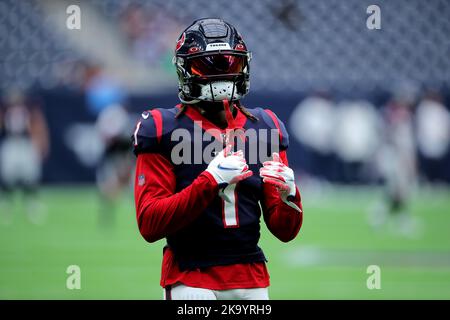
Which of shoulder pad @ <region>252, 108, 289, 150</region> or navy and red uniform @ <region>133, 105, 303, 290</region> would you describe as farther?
shoulder pad @ <region>252, 108, 289, 150</region>

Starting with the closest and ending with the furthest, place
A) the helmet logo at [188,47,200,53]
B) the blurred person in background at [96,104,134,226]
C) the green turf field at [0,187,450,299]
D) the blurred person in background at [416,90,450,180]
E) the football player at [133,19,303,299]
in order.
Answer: the football player at [133,19,303,299] < the helmet logo at [188,47,200,53] < the green turf field at [0,187,450,299] < the blurred person in background at [96,104,134,226] < the blurred person in background at [416,90,450,180]

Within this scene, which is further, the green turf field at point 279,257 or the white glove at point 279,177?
the green turf field at point 279,257

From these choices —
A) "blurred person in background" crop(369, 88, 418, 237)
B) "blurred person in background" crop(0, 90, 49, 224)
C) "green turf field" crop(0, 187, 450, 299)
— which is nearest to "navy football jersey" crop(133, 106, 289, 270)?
"green turf field" crop(0, 187, 450, 299)

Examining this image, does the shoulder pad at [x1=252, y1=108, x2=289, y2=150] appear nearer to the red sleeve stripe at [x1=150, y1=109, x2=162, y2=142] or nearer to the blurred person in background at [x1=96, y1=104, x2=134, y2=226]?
the red sleeve stripe at [x1=150, y1=109, x2=162, y2=142]

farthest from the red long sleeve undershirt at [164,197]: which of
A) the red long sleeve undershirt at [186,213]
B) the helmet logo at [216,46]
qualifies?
the helmet logo at [216,46]

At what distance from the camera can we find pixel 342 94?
701 inches

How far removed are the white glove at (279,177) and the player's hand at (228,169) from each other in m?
0.10

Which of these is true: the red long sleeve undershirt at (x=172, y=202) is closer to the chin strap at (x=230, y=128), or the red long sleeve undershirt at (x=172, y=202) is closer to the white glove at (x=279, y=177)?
the white glove at (x=279, y=177)

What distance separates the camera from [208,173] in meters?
3.88

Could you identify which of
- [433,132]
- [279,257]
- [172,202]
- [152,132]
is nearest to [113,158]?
[279,257]

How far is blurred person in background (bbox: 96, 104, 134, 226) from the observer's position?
1376 cm

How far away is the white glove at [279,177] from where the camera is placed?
3.93m

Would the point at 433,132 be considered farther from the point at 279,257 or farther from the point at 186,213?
the point at 186,213

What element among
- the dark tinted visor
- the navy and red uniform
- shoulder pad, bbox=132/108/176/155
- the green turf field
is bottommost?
the green turf field
